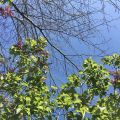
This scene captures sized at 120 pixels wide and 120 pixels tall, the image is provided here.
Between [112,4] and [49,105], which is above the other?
[112,4]

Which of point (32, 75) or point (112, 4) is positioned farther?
point (112, 4)

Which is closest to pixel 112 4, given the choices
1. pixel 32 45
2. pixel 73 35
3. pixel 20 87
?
pixel 73 35

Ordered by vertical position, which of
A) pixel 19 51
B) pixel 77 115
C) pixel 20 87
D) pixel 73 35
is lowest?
pixel 77 115

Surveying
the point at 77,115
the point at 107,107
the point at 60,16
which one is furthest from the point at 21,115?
the point at 60,16

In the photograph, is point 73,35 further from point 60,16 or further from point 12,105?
point 12,105

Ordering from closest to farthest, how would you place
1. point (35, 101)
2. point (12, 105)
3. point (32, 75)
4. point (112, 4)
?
point (35, 101) → point (12, 105) → point (32, 75) → point (112, 4)

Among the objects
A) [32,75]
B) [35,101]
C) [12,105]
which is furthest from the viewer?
[32,75]

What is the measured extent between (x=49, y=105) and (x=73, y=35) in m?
3.26

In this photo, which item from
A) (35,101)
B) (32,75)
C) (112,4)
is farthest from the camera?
(112,4)

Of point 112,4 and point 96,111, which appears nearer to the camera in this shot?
point 96,111

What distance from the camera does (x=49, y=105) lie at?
3.39 metres

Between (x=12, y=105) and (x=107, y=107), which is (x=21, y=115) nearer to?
(x=12, y=105)

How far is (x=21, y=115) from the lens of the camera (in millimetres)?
3258

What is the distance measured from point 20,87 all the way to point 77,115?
59 cm
